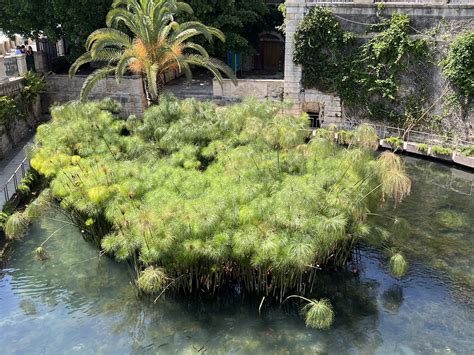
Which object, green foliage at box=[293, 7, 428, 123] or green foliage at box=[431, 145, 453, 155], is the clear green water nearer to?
green foliage at box=[431, 145, 453, 155]

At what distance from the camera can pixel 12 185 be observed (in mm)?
17375

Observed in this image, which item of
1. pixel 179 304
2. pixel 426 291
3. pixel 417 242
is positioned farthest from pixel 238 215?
pixel 417 242

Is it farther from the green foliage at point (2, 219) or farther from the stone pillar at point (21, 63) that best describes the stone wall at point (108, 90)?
the green foliage at point (2, 219)

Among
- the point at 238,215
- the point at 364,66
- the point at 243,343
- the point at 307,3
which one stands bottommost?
the point at 243,343

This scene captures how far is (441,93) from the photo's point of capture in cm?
2217

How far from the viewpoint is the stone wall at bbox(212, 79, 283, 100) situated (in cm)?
2456

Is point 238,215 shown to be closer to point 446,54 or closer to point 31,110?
point 446,54

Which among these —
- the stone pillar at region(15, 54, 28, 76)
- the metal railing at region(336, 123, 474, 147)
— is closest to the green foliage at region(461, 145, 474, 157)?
the metal railing at region(336, 123, 474, 147)

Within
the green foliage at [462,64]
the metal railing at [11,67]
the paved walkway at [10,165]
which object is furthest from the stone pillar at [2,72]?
the green foliage at [462,64]

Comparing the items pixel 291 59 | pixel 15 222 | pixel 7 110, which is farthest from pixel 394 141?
pixel 7 110

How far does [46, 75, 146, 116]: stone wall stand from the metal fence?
22.6 ft

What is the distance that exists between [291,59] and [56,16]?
11.5 metres

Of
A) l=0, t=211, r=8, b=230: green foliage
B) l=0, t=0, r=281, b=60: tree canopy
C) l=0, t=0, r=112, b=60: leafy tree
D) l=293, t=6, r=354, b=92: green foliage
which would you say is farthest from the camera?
l=0, t=0, r=281, b=60: tree canopy

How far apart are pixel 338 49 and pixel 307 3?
8.34 feet
